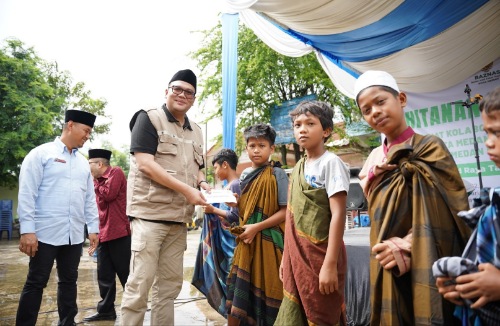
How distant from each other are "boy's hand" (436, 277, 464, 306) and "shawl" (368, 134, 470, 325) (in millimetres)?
83

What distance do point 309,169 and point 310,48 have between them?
12.1 feet

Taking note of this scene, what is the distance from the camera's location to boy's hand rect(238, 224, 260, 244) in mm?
2408

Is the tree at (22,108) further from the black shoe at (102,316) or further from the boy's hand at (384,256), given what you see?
the boy's hand at (384,256)

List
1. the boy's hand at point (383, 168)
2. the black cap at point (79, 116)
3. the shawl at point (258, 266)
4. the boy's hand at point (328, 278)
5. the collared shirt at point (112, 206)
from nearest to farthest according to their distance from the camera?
the boy's hand at point (383, 168) < the boy's hand at point (328, 278) < the shawl at point (258, 266) < the black cap at point (79, 116) < the collared shirt at point (112, 206)

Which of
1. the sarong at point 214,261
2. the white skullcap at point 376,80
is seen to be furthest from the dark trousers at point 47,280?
the white skullcap at point 376,80

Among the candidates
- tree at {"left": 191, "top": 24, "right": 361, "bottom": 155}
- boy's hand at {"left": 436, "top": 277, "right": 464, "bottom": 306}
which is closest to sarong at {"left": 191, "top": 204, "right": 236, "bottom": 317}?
boy's hand at {"left": 436, "top": 277, "right": 464, "bottom": 306}

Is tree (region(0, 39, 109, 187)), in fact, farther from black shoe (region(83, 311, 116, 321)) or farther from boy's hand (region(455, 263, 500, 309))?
boy's hand (region(455, 263, 500, 309))

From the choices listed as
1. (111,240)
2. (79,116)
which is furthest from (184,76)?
(111,240)

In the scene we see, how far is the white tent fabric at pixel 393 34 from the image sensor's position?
362 cm

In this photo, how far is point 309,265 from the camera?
1795 mm

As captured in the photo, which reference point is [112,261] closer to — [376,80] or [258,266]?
[258,266]

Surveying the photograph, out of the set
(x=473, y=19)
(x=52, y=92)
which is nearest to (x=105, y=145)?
(x=52, y=92)

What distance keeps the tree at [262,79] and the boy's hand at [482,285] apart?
10258 mm

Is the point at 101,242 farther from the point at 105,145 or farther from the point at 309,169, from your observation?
the point at 105,145
